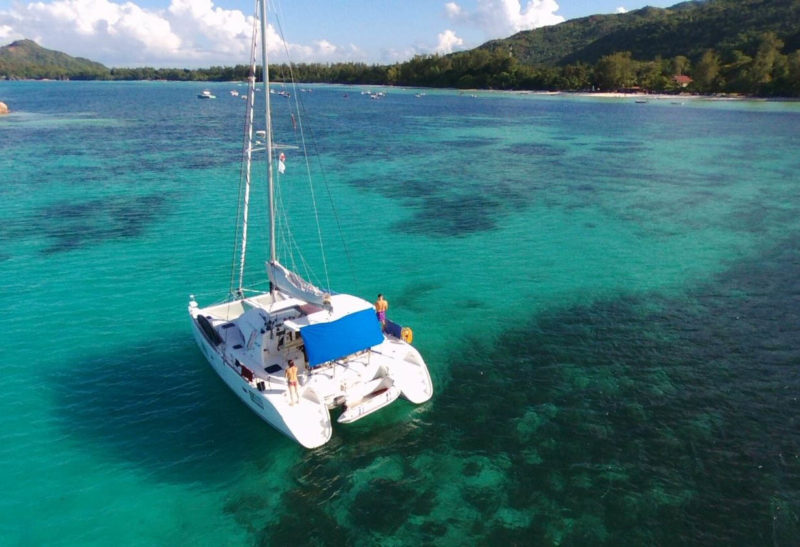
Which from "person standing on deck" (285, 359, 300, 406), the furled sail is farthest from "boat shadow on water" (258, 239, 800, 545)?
the furled sail

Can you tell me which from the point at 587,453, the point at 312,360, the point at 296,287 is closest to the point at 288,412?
the point at 312,360

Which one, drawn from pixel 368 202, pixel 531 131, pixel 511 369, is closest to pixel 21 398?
pixel 511 369

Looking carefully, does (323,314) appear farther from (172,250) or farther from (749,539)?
(172,250)

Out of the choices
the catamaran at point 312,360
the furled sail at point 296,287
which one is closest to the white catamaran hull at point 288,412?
the catamaran at point 312,360

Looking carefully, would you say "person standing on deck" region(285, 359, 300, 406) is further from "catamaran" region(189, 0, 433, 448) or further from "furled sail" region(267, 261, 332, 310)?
"furled sail" region(267, 261, 332, 310)

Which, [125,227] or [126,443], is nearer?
[126,443]

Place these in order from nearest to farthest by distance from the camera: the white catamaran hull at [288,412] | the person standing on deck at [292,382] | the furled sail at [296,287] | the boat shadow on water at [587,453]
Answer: the boat shadow on water at [587,453] < the white catamaran hull at [288,412] < the person standing on deck at [292,382] < the furled sail at [296,287]

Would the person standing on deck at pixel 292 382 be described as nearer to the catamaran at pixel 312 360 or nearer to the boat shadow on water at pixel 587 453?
the catamaran at pixel 312 360
